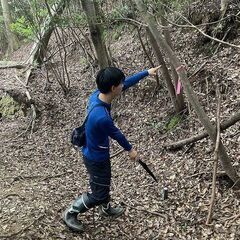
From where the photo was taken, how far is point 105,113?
3930 mm

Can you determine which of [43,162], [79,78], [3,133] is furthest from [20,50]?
[43,162]

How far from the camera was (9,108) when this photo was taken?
36.0 feet

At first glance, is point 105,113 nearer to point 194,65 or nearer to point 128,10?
point 194,65

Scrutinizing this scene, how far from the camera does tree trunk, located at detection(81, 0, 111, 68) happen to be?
8.10 meters

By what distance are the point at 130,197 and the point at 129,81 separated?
1.88 metres

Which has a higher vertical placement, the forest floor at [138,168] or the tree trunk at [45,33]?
the tree trunk at [45,33]

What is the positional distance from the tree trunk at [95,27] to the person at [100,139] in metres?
3.98

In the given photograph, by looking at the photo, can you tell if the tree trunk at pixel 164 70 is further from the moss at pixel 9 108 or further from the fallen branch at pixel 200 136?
the moss at pixel 9 108

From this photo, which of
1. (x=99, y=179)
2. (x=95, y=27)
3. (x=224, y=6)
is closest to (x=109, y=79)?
(x=99, y=179)

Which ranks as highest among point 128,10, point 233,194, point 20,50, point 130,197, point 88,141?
point 20,50

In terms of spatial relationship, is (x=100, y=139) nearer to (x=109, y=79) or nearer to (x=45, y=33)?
(x=109, y=79)

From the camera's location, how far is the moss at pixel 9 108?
10805mm

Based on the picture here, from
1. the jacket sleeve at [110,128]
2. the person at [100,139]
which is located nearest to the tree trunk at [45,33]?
the person at [100,139]

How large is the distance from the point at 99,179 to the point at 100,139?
1.73 feet
